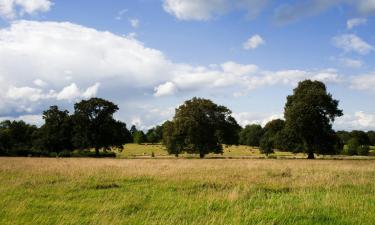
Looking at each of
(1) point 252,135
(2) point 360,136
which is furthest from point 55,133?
(2) point 360,136

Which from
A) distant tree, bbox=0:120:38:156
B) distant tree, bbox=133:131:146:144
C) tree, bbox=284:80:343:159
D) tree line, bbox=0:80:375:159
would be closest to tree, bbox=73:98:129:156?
tree line, bbox=0:80:375:159

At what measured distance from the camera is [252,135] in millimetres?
147250

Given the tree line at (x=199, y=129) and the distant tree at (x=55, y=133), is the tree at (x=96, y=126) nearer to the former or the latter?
the tree line at (x=199, y=129)

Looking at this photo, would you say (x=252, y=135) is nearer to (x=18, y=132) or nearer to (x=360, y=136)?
(x=360, y=136)

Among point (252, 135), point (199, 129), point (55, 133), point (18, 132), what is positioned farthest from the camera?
point (252, 135)

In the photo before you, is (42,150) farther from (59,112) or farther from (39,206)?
(39,206)

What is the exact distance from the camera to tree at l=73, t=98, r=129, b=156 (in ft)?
243

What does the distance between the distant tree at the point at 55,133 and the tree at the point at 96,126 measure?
4.50 meters

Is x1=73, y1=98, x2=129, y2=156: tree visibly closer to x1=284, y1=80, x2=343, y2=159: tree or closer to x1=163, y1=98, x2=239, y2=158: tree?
x1=163, y1=98, x2=239, y2=158: tree

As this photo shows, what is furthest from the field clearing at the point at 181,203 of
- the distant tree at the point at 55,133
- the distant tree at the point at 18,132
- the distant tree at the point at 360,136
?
the distant tree at the point at 360,136

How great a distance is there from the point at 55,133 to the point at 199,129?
104ft

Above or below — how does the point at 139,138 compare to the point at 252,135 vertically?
below

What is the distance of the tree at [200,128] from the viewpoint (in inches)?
2544

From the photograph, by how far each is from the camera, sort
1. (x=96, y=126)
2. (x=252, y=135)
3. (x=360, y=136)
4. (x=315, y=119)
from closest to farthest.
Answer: (x=315, y=119) → (x=96, y=126) → (x=360, y=136) → (x=252, y=135)
